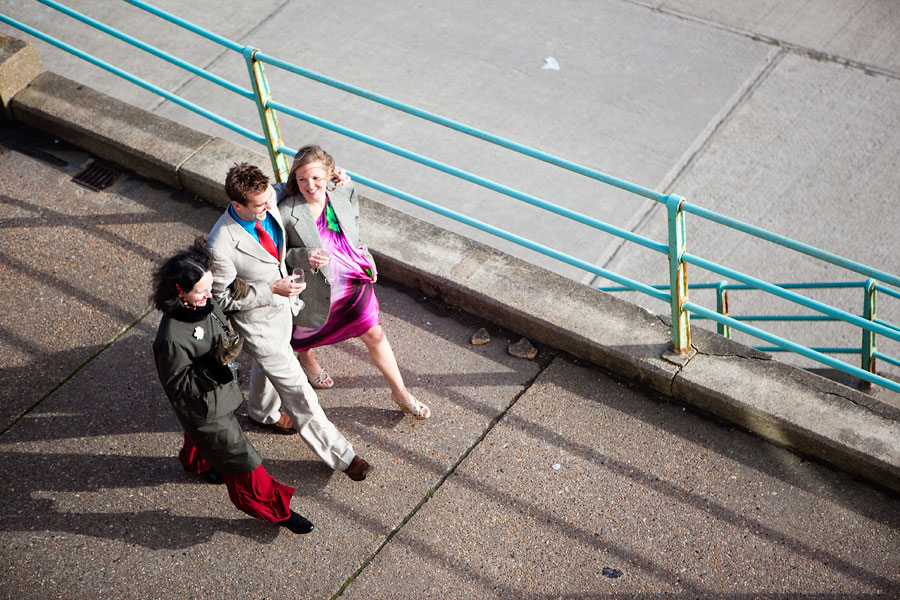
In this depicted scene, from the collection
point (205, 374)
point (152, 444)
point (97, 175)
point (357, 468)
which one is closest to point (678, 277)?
point (357, 468)

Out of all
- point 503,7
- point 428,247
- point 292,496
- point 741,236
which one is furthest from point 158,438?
point 503,7

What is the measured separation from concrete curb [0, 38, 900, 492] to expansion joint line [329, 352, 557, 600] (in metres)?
0.33

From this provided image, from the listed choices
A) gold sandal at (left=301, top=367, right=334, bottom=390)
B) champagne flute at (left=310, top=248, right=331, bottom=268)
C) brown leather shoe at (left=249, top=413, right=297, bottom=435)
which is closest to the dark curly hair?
champagne flute at (left=310, top=248, right=331, bottom=268)

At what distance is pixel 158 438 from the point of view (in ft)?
15.8

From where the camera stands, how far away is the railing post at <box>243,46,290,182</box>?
216 inches

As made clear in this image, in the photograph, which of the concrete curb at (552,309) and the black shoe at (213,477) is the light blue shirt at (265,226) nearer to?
the black shoe at (213,477)

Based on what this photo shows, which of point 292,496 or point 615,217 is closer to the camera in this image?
point 292,496

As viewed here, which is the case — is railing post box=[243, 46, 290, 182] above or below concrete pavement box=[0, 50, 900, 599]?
above

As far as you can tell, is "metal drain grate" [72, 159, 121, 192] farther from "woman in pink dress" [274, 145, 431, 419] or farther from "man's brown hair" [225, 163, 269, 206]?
"man's brown hair" [225, 163, 269, 206]

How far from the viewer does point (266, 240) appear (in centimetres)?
409

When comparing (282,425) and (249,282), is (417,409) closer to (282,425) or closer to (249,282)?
(282,425)

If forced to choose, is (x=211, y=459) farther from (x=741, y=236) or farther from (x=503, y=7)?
(x=503, y=7)

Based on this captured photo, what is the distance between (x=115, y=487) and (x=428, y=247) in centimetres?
226

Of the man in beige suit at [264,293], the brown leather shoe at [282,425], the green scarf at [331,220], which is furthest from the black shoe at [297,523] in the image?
the green scarf at [331,220]
